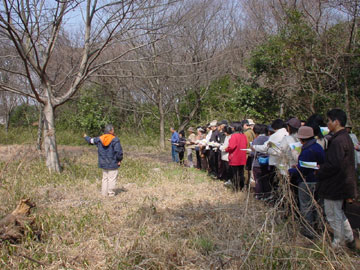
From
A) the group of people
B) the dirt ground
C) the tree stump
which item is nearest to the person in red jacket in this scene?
the group of people

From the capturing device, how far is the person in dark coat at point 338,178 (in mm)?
3885

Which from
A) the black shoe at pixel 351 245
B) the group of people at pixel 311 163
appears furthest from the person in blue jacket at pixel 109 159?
the black shoe at pixel 351 245

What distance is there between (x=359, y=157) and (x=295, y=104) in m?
4.60

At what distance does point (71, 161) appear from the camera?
428 inches

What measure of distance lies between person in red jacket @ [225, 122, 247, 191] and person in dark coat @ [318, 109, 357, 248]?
9.80 ft

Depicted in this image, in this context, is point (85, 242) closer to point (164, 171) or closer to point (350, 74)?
point (164, 171)

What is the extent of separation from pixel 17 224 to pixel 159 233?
1795 millimetres

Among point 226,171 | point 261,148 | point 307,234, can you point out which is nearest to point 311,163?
point 307,234

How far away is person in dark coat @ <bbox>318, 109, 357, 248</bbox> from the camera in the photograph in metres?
3.88

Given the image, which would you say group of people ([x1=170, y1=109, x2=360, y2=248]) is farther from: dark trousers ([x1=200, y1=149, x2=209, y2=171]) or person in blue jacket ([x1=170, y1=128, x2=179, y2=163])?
person in blue jacket ([x1=170, y1=128, x2=179, y2=163])

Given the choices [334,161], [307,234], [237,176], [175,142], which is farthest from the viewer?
[175,142]

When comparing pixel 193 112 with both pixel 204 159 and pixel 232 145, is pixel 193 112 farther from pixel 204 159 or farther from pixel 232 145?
pixel 232 145

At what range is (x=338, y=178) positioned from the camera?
3.92 meters

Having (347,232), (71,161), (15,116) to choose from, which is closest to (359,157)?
(347,232)
